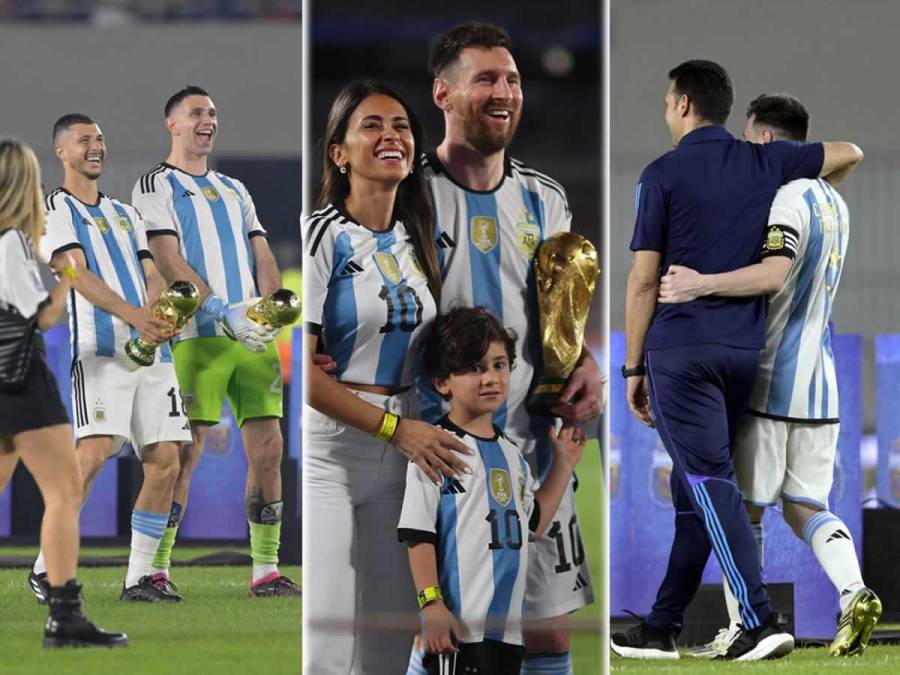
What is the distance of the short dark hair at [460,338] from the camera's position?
2924 millimetres

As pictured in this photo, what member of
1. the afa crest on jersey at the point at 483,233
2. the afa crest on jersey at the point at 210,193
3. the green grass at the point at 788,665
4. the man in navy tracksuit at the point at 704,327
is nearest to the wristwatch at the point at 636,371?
the man in navy tracksuit at the point at 704,327

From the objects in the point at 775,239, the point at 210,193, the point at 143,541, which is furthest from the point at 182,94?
the point at 775,239

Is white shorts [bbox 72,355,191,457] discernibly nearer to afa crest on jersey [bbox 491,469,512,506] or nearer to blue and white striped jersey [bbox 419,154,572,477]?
blue and white striped jersey [bbox 419,154,572,477]

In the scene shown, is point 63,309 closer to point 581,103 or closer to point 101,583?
point 101,583

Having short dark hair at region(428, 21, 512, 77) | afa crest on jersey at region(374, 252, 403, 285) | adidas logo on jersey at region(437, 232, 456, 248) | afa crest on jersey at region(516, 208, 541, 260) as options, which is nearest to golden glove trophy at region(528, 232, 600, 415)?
afa crest on jersey at region(516, 208, 541, 260)

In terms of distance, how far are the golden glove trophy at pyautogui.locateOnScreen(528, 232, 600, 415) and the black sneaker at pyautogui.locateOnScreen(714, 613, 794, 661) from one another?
38.7 inches

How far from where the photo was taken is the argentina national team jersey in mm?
3053

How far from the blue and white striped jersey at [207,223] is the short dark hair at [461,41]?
1.62 ft

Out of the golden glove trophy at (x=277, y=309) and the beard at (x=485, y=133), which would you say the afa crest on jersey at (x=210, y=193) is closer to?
the golden glove trophy at (x=277, y=309)

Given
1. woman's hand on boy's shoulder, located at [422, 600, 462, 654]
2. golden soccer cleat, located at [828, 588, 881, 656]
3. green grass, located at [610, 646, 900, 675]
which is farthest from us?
golden soccer cleat, located at [828, 588, 881, 656]

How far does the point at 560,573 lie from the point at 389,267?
684 mm

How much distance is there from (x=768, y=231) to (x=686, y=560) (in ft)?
2.76

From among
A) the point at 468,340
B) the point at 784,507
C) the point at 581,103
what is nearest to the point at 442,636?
the point at 468,340

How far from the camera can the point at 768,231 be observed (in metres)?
3.64
